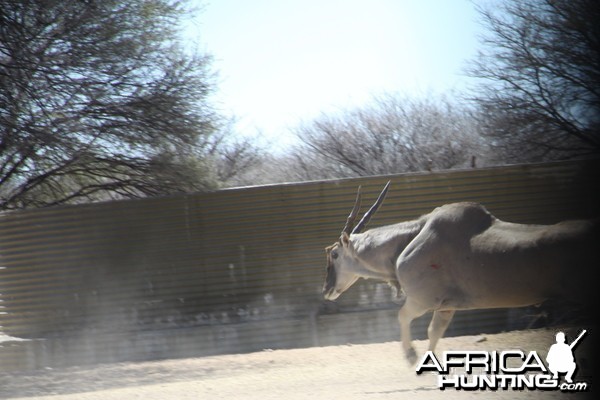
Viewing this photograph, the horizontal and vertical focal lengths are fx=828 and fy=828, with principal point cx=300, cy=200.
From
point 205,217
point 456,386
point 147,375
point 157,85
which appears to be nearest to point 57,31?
point 157,85

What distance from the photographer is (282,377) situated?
11.4m

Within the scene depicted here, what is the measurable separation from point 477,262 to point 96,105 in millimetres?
10804

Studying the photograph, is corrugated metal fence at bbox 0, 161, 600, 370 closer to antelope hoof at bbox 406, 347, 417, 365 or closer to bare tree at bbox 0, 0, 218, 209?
bare tree at bbox 0, 0, 218, 209

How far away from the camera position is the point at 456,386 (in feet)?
28.9

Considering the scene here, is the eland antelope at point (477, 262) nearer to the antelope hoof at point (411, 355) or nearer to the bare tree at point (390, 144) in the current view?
the antelope hoof at point (411, 355)

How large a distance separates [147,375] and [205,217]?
3.40 meters

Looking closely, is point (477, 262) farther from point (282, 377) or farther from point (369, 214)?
point (282, 377)

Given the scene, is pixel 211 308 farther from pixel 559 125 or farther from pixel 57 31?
pixel 559 125

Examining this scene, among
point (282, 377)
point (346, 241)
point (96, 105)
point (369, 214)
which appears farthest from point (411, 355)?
point (96, 105)

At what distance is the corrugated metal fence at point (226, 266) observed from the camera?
49.4ft

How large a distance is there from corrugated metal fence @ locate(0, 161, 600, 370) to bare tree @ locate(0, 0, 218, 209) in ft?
9.10

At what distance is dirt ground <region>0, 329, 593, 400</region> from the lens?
930 cm

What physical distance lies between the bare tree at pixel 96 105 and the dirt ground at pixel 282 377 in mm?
5125

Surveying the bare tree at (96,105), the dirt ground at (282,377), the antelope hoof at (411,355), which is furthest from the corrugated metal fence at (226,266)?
the antelope hoof at (411,355)
